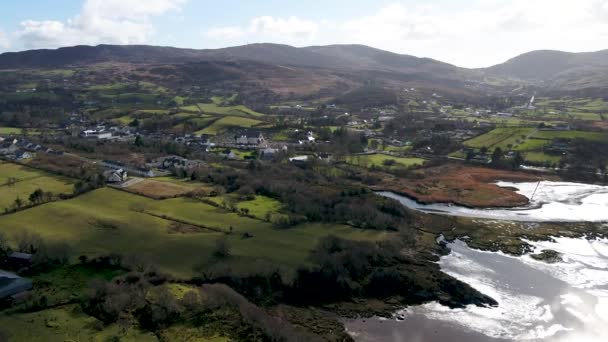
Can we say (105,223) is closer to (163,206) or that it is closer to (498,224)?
(163,206)

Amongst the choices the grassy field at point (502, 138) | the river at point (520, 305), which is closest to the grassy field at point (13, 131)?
the river at point (520, 305)

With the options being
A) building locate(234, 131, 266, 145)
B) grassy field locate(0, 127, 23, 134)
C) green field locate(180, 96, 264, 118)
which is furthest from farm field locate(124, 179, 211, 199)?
green field locate(180, 96, 264, 118)

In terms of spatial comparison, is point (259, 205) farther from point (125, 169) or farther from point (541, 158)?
point (541, 158)

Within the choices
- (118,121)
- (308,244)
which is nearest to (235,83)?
(118,121)

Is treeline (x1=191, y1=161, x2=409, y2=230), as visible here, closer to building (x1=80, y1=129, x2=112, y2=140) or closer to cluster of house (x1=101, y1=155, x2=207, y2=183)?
cluster of house (x1=101, y1=155, x2=207, y2=183)

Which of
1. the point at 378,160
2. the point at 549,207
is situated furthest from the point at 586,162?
the point at 378,160

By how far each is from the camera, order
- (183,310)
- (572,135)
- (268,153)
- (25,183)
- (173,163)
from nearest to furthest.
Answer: (183,310)
(25,183)
(173,163)
(268,153)
(572,135)
